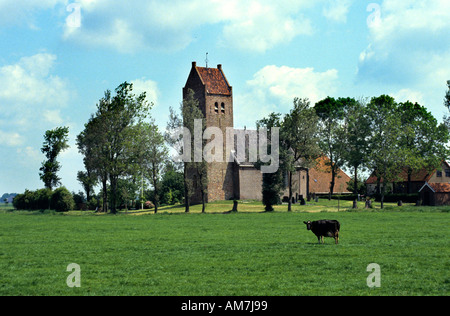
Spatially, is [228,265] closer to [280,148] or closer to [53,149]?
[280,148]

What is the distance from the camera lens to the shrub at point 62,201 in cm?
8144

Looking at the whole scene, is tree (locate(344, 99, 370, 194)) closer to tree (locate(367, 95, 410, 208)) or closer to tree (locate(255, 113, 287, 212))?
tree (locate(367, 95, 410, 208))

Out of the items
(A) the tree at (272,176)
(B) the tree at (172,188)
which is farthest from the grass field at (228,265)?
(B) the tree at (172,188)

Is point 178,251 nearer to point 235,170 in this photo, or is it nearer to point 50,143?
point 235,170

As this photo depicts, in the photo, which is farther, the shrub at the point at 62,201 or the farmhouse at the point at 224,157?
the shrub at the point at 62,201

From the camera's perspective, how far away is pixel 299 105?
62281 millimetres

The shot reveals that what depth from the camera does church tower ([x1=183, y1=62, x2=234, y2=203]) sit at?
81062 millimetres

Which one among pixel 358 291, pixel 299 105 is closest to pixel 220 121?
pixel 299 105

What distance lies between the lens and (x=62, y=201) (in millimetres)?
81438

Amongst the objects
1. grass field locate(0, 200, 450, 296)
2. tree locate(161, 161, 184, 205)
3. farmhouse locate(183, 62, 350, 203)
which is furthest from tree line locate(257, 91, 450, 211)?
grass field locate(0, 200, 450, 296)

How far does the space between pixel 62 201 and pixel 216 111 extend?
101 ft

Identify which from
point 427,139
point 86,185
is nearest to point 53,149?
point 86,185

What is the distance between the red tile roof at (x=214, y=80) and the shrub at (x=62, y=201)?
3037 cm

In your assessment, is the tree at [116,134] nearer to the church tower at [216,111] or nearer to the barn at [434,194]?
the church tower at [216,111]
